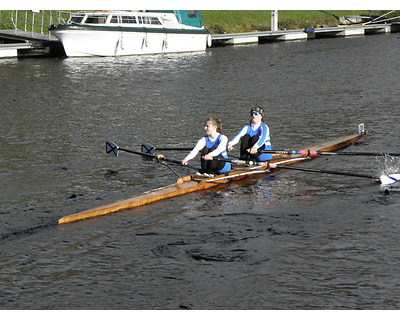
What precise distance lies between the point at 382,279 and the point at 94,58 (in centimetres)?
4382

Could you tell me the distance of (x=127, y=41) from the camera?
53812mm

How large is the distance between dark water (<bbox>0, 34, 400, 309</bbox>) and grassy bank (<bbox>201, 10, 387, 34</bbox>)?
36471mm

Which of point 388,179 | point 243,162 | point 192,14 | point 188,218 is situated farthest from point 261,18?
point 188,218

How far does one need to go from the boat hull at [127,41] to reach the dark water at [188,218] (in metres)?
18.0

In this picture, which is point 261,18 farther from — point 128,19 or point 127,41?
point 127,41

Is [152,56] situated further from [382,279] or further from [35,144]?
[382,279]

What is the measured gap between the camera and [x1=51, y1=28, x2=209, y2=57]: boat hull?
2026 inches

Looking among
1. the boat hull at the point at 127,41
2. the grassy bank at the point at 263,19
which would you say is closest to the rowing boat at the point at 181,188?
the boat hull at the point at 127,41

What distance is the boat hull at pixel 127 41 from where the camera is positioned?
51.5 m

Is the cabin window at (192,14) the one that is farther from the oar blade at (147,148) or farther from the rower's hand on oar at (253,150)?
the rower's hand on oar at (253,150)

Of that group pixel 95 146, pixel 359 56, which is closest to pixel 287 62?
pixel 359 56

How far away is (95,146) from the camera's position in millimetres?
23609

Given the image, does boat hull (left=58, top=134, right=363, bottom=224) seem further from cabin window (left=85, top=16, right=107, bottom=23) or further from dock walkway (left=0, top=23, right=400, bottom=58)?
dock walkway (left=0, top=23, right=400, bottom=58)

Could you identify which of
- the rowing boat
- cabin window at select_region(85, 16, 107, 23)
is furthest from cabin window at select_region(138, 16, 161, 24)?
the rowing boat
